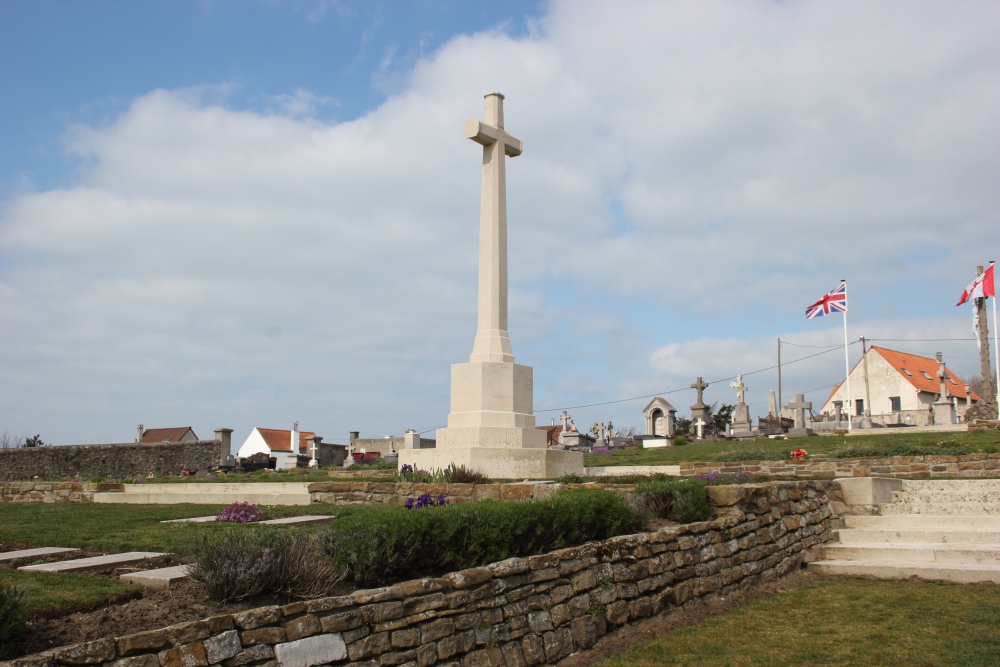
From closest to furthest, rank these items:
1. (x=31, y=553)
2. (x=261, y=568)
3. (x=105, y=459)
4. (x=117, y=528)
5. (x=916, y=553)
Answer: (x=261, y=568), (x=31, y=553), (x=117, y=528), (x=916, y=553), (x=105, y=459)

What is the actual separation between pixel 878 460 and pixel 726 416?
1103 inches

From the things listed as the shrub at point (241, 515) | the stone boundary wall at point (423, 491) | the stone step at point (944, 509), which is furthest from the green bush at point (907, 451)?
the shrub at point (241, 515)

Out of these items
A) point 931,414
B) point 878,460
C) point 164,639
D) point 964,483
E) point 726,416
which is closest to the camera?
point 164,639

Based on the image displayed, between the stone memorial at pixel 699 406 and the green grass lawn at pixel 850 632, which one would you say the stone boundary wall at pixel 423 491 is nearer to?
the green grass lawn at pixel 850 632

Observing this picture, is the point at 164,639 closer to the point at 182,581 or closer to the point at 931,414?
the point at 182,581

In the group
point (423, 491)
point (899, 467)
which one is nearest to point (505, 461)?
point (423, 491)

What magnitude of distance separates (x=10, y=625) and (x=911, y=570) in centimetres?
744

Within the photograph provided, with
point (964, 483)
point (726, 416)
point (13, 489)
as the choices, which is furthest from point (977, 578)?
point (726, 416)

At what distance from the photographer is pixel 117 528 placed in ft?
25.6

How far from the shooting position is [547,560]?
5336mm

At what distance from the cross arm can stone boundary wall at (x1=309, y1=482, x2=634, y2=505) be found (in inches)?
230

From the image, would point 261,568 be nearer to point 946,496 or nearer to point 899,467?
point 946,496

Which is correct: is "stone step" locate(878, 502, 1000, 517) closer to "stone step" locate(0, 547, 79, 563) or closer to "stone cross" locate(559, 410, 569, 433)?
"stone step" locate(0, 547, 79, 563)

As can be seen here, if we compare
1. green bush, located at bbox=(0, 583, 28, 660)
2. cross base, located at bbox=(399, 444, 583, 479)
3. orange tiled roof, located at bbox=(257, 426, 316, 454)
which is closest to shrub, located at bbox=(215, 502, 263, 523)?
cross base, located at bbox=(399, 444, 583, 479)
